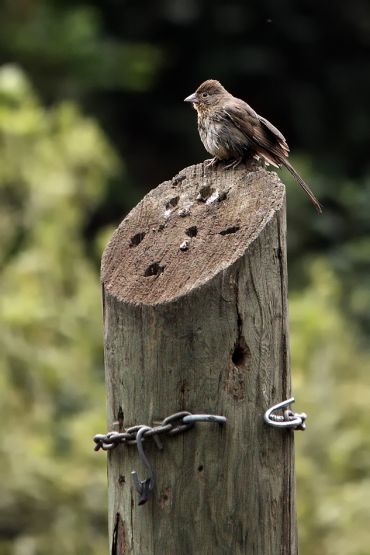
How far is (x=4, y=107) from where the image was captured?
7.76m

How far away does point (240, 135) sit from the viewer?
407cm

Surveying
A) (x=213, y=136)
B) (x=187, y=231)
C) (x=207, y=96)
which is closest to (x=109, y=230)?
(x=207, y=96)

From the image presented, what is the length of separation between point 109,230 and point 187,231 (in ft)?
20.7

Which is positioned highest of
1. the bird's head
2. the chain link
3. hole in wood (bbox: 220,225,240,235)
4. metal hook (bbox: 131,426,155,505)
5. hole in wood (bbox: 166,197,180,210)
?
the bird's head

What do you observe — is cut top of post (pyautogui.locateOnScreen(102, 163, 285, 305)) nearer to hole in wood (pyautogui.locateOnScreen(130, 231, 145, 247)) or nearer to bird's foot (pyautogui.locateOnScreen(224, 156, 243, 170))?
hole in wood (pyautogui.locateOnScreen(130, 231, 145, 247))

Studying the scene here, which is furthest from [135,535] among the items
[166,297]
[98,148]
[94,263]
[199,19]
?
[199,19]

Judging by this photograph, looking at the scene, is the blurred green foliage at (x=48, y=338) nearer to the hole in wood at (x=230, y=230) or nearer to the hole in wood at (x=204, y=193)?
the hole in wood at (x=204, y=193)

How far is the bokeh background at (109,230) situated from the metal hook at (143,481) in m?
3.44

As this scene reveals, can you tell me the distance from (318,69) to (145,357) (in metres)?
13.7

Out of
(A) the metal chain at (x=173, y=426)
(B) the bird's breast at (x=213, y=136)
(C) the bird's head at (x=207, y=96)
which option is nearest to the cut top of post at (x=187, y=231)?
(A) the metal chain at (x=173, y=426)

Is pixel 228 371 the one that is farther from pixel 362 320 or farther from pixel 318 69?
pixel 318 69

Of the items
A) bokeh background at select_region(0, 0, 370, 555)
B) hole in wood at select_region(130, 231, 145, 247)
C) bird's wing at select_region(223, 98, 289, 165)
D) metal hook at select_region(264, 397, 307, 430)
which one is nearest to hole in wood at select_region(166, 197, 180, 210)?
hole in wood at select_region(130, 231, 145, 247)

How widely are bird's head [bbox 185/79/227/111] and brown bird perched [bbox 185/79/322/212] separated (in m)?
0.03

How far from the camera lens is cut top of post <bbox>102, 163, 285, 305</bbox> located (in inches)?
114
